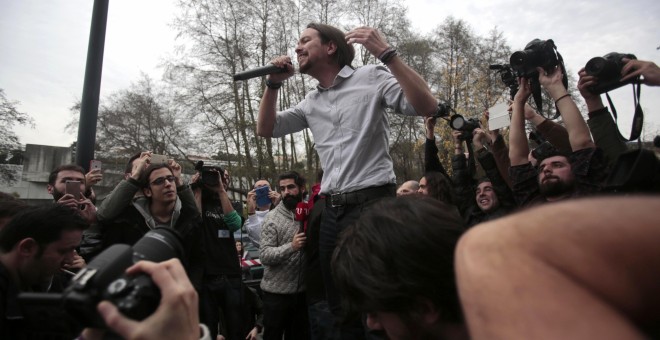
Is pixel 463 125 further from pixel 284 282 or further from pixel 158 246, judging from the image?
pixel 158 246

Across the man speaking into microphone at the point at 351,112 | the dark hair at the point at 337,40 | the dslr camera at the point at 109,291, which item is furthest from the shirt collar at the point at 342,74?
the dslr camera at the point at 109,291

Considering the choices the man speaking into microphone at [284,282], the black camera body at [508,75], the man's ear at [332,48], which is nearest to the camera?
the man's ear at [332,48]

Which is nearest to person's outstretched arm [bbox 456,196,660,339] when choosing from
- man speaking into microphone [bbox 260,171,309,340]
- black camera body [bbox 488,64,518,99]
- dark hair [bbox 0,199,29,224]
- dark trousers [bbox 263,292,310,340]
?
black camera body [bbox 488,64,518,99]

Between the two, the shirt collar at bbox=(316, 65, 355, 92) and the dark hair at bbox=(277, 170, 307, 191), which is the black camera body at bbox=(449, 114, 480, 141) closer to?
the shirt collar at bbox=(316, 65, 355, 92)

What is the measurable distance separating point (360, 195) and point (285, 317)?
2.51 m

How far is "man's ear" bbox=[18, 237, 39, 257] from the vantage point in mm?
2449

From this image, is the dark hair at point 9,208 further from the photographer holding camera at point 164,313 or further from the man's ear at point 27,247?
the photographer holding camera at point 164,313

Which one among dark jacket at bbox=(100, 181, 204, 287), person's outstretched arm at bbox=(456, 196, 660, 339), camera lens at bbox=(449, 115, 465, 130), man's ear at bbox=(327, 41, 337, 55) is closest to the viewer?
person's outstretched arm at bbox=(456, 196, 660, 339)

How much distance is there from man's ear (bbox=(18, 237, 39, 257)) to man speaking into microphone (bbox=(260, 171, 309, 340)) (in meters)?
2.18

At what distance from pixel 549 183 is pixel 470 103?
2157 cm

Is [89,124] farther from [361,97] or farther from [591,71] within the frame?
[591,71]

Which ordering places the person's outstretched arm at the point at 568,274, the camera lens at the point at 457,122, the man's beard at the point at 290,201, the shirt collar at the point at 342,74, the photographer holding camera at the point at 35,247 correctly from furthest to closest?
the man's beard at the point at 290,201, the camera lens at the point at 457,122, the shirt collar at the point at 342,74, the photographer holding camera at the point at 35,247, the person's outstretched arm at the point at 568,274

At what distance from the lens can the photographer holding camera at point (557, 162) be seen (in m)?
2.72

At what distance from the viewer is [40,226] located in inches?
100
